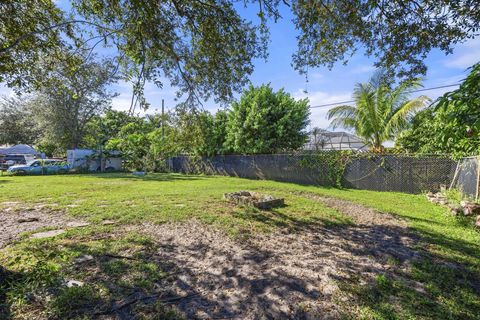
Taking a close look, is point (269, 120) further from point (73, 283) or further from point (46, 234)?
point (73, 283)

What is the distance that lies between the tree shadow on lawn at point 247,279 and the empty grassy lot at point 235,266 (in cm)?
1

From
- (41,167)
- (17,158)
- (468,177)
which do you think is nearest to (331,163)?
(468,177)

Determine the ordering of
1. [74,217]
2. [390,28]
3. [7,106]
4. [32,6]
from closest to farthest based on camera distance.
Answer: [390,28] < [32,6] < [74,217] < [7,106]

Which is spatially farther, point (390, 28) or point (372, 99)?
point (372, 99)

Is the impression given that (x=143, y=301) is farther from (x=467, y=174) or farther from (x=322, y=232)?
(x=467, y=174)

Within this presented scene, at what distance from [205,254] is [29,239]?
2487mm

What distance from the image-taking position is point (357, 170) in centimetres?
1038

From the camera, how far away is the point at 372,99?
10930 millimetres

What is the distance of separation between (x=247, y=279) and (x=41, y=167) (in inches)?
678

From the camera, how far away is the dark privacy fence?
871 centimetres

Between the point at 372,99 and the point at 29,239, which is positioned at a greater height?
the point at 372,99

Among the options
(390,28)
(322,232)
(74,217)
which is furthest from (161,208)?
(390,28)

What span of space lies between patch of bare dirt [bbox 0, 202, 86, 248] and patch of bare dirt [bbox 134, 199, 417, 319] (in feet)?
5.33

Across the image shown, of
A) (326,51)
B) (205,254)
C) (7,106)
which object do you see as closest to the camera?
(205,254)
